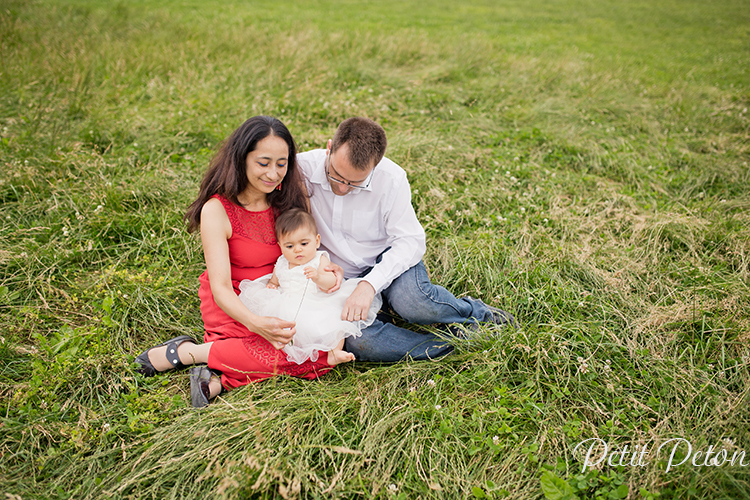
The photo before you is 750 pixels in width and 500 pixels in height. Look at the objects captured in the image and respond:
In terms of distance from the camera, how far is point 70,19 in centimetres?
884

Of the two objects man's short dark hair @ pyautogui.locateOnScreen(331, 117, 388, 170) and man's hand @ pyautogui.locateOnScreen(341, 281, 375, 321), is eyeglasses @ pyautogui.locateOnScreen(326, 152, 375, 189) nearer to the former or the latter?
man's short dark hair @ pyautogui.locateOnScreen(331, 117, 388, 170)

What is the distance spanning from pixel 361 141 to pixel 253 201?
2.66ft

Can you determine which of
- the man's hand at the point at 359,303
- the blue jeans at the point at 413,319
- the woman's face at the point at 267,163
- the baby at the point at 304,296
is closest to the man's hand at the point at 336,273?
the baby at the point at 304,296

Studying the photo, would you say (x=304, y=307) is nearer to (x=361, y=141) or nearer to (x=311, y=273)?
(x=311, y=273)

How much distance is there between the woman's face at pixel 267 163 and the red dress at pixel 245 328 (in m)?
0.25

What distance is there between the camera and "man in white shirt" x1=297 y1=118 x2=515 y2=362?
2.57 metres

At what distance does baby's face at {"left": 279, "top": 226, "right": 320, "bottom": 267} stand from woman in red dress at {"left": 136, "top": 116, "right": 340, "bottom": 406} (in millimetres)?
161

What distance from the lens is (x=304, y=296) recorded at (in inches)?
104

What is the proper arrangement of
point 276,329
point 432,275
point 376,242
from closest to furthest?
point 276,329, point 376,242, point 432,275

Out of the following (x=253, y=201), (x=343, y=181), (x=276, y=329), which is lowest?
(x=276, y=329)

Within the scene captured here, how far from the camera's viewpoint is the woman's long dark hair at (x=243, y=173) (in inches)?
95.5

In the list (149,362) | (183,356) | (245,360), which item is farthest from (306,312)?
(149,362)

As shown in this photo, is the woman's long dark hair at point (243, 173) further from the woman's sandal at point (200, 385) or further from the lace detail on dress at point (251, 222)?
the woman's sandal at point (200, 385)

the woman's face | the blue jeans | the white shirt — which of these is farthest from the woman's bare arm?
the white shirt
